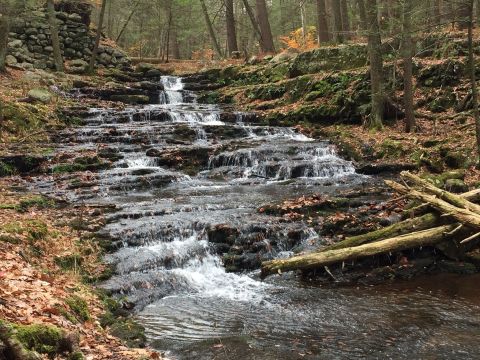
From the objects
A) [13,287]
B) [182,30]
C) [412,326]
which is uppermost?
[182,30]

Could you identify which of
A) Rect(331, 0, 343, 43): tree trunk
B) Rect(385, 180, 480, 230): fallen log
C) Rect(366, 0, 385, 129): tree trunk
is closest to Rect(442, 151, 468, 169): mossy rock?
Rect(366, 0, 385, 129): tree trunk

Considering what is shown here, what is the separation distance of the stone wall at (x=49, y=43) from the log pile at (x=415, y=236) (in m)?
19.1

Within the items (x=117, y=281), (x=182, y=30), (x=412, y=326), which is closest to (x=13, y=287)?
(x=117, y=281)

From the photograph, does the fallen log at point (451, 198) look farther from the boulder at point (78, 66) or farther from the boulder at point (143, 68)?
the boulder at point (143, 68)

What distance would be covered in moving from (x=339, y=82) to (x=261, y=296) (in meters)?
14.0

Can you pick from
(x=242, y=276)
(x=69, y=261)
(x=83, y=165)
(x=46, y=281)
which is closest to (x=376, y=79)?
(x=83, y=165)

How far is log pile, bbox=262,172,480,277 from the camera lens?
7.56 meters

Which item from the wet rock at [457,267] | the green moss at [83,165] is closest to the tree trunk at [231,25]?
the green moss at [83,165]

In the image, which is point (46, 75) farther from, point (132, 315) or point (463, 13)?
point (463, 13)

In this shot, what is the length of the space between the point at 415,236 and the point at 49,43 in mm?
22936

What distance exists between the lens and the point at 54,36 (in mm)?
21781

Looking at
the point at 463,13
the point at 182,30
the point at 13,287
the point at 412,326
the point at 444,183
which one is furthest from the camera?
the point at 182,30

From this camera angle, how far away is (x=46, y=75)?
21.2 m

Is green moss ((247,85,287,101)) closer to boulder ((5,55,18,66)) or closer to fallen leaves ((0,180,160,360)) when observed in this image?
boulder ((5,55,18,66))
